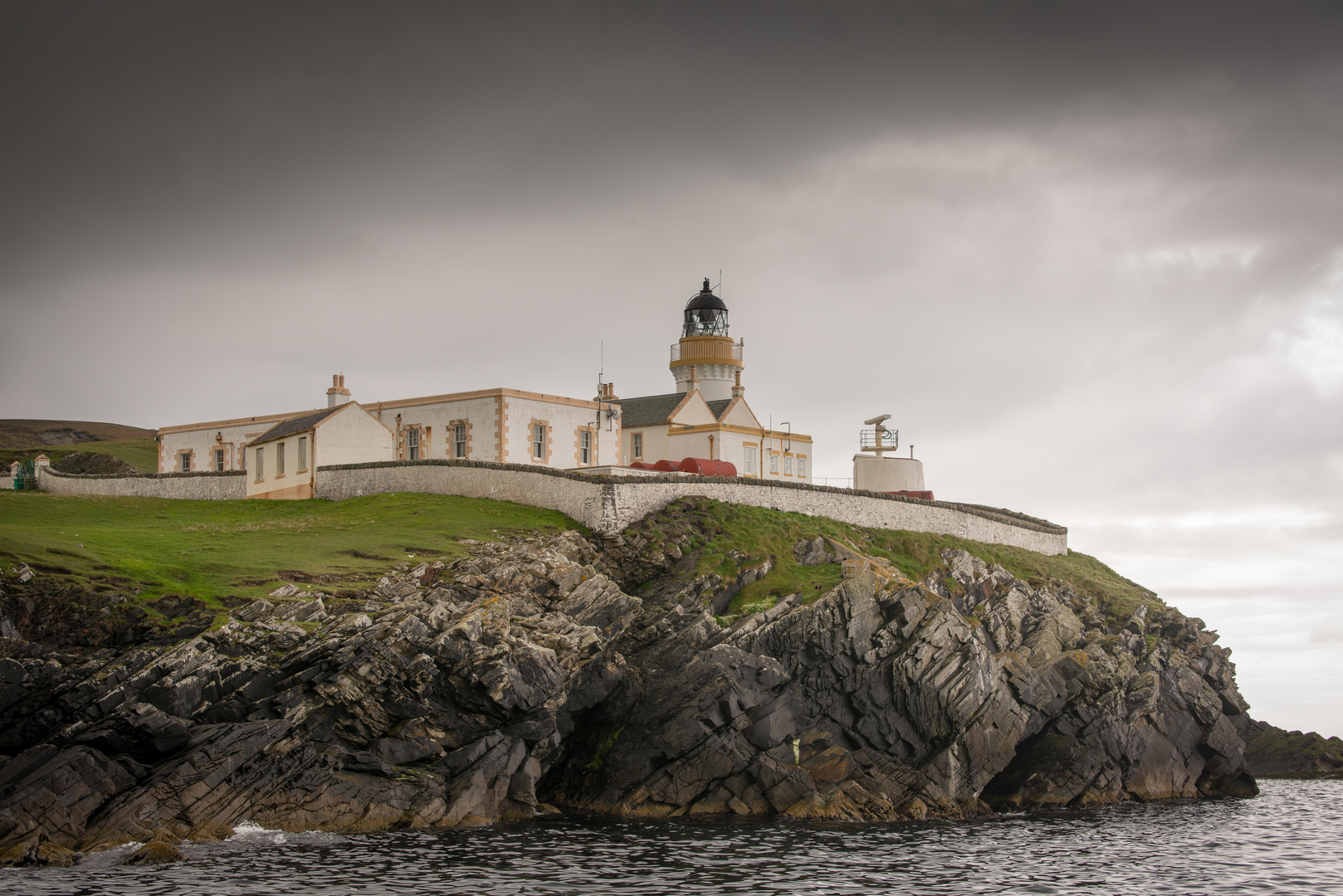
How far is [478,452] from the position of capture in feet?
182

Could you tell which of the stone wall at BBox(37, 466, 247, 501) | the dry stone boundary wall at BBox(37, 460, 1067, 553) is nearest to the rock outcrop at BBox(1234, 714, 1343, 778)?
the dry stone boundary wall at BBox(37, 460, 1067, 553)

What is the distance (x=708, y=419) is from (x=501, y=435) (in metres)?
15.8

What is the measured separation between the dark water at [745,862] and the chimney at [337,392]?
36.9m

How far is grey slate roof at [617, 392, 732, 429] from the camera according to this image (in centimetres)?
6562

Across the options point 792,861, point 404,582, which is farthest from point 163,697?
point 792,861

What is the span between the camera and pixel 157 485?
195 feet

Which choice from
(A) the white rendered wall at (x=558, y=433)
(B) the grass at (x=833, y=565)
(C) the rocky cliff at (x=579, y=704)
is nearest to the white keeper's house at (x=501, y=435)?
(A) the white rendered wall at (x=558, y=433)

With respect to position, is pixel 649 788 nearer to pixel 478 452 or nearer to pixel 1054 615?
pixel 1054 615

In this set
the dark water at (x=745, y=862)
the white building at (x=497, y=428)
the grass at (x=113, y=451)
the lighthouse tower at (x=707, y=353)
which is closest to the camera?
the dark water at (x=745, y=862)

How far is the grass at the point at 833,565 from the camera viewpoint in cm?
4166

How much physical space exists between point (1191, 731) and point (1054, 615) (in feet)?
21.6

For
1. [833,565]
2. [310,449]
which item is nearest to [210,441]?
[310,449]

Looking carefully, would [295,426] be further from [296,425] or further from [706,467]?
[706,467]

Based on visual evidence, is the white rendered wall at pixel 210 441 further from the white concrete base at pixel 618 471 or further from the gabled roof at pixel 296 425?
the white concrete base at pixel 618 471
